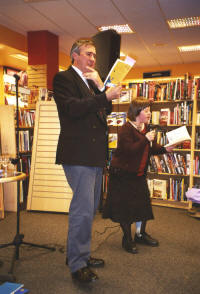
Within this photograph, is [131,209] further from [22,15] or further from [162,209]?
[22,15]

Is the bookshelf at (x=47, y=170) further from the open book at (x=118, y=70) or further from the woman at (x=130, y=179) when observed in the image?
the open book at (x=118, y=70)

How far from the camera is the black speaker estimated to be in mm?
2107

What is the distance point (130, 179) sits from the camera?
235 cm

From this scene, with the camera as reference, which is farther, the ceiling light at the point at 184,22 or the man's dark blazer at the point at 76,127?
the ceiling light at the point at 184,22

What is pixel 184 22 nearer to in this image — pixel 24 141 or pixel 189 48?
pixel 189 48

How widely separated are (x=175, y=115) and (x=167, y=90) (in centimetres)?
39

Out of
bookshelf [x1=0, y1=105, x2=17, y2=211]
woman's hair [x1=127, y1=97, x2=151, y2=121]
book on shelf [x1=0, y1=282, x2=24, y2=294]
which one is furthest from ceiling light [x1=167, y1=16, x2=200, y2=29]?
book on shelf [x1=0, y1=282, x2=24, y2=294]

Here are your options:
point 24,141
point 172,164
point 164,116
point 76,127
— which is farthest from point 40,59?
point 76,127

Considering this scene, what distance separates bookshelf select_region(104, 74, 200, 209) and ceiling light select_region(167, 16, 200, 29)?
227 centimetres

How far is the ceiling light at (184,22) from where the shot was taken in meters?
5.34

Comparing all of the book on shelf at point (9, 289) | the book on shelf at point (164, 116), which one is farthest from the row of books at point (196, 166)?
the book on shelf at point (9, 289)

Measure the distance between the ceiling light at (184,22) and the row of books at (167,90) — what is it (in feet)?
7.61

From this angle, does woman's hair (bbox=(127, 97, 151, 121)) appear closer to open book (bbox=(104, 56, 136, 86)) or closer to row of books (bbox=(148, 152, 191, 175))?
open book (bbox=(104, 56, 136, 86))

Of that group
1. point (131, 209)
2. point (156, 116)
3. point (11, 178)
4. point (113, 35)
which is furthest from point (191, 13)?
point (11, 178)
